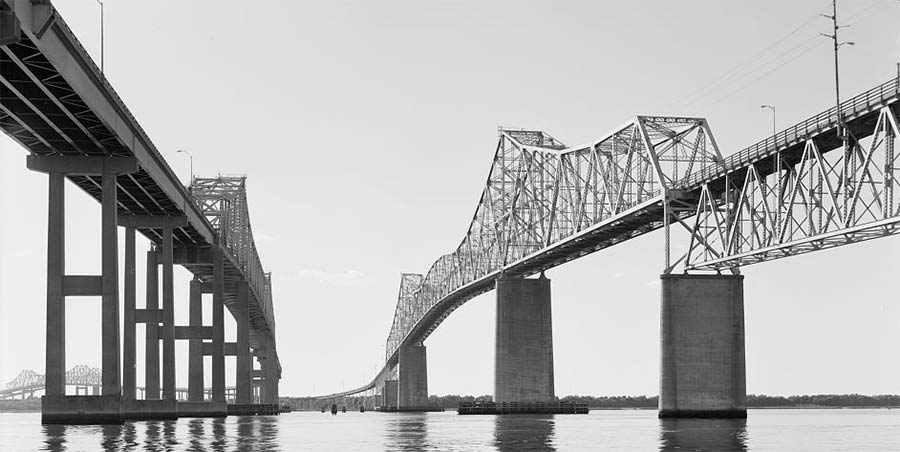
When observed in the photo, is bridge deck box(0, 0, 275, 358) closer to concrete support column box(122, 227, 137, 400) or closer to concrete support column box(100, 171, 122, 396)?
concrete support column box(122, 227, 137, 400)

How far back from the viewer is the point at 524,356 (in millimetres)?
121438

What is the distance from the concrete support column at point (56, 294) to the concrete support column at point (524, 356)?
60916 mm

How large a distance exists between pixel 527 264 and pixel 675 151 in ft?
118

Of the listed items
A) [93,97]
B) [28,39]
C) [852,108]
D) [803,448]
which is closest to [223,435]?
[93,97]

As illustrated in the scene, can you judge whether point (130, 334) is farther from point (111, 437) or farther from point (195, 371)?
point (195, 371)

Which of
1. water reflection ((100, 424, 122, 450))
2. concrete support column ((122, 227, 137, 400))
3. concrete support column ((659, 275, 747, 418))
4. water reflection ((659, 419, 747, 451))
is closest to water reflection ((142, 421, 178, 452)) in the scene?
water reflection ((100, 424, 122, 450))

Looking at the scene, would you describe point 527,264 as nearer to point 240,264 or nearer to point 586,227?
point 586,227

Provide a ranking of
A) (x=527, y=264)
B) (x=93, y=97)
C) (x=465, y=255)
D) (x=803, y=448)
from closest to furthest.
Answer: (x=803, y=448)
(x=93, y=97)
(x=527, y=264)
(x=465, y=255)

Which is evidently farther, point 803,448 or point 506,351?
point 506,351

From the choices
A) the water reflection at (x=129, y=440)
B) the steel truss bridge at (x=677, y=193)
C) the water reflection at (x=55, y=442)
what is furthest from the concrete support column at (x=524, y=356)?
the water reflection at (x=55, y=442)

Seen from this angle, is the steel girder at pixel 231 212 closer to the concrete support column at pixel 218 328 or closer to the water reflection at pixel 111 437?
the concrete support column at pixel 218 328

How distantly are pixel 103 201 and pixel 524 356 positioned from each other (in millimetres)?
59307

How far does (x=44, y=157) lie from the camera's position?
67.2 m

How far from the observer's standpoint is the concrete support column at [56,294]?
63.5 meters
